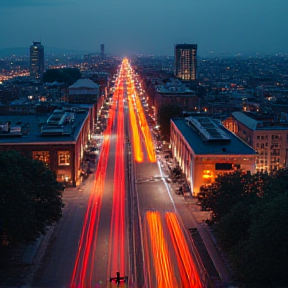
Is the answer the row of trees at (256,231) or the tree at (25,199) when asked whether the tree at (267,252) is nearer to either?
the row of trees at (256,231)

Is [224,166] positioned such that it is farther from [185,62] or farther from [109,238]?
[185,62]

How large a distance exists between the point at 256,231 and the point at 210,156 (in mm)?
7516

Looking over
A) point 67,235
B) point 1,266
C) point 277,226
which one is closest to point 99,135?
point 67,235

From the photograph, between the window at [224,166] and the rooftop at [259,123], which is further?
the rooftop at [259,123]

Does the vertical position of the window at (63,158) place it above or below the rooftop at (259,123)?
below

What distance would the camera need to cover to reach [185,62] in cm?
8731

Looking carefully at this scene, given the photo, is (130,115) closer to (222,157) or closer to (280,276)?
(222,157)

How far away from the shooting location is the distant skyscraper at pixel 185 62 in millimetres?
86688

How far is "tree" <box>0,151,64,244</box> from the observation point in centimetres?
1171

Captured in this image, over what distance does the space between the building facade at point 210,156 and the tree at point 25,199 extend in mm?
5699

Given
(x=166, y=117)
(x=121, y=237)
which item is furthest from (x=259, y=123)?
(x=121, y=237)

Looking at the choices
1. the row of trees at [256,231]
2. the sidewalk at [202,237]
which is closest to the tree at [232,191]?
the row of trees at [256,231]

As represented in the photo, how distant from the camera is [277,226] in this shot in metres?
10.1

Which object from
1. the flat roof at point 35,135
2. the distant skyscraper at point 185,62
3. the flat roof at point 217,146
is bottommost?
the flat roof at point 217,146
